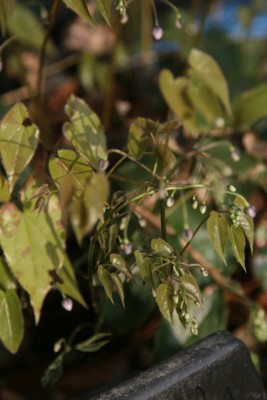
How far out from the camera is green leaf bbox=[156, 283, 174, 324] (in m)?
1.06

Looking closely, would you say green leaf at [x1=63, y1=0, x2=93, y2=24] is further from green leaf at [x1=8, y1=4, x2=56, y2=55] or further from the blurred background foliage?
green leaf at [x1=8, y1=4, x2=56, y2=55]

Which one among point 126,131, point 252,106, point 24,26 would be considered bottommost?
point 126,131

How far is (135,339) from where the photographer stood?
81.0 inches

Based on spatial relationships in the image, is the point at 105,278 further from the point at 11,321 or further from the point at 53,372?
the point at 53,372

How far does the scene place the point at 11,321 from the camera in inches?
49.1

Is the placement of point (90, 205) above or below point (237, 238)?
above

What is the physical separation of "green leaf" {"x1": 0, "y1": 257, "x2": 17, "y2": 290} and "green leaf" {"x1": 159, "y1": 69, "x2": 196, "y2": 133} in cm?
36

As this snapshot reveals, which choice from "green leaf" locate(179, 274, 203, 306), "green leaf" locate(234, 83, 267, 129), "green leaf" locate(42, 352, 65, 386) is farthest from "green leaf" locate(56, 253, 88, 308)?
"green leaf" locate(234, 83, 267, 129)

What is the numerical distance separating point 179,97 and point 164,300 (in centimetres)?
41

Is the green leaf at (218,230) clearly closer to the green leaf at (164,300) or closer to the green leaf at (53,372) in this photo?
the green leaf at (164,300)

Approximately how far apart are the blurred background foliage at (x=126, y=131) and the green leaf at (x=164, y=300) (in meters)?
0.20

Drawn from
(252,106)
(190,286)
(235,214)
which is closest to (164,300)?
(190,286)

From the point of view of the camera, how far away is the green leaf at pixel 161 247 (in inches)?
43.4

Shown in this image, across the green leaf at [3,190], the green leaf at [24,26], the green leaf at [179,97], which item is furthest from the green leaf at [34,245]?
the green leaf at [24,26]
